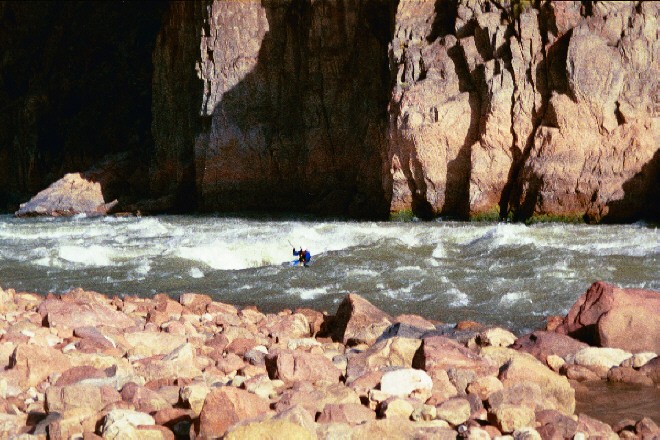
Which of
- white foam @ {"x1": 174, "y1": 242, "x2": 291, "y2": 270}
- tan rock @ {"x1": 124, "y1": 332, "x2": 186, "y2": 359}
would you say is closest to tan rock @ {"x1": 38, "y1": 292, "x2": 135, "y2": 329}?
tan rock @ {"x1": 124, "y1": 332, "x2": 186, "y2": 359}

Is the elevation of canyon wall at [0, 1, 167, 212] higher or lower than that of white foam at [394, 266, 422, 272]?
higher

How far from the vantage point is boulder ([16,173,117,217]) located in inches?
1400

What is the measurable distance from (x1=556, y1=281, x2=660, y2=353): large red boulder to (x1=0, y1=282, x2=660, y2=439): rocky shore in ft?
0.04

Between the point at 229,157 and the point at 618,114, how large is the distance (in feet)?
53.9

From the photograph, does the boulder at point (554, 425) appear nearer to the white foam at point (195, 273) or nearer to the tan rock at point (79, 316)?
the tan rock at point (79, 316)

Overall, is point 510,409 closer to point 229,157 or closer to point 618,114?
point 618,114

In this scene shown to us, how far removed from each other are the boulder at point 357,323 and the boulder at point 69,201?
29378 millimetres

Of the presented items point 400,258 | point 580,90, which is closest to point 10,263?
point 400,258

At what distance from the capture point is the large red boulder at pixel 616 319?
22.0 ft

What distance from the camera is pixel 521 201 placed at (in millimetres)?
21266

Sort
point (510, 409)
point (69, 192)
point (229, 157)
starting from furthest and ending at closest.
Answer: point (69, 192), point (229, 157), point (510, 409)

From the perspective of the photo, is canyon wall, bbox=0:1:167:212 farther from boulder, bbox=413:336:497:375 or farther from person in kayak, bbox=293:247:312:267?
boulder, bbox=413:336:497:375

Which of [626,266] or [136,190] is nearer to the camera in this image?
[626,266]

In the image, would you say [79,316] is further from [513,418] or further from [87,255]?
[87,255]
